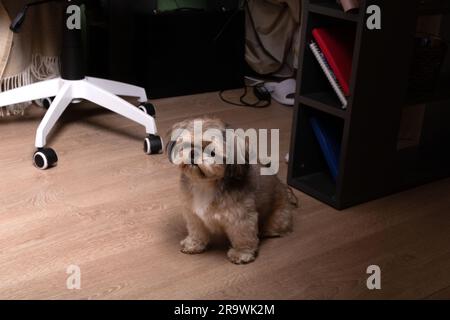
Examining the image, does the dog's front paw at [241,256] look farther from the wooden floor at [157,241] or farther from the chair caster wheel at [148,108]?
the chair caster wheel at [148,108]

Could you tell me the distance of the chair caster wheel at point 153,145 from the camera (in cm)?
222

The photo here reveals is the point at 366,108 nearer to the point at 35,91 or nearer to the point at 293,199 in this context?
the point at 293,199

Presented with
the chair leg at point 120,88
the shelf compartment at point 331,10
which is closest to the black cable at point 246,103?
the chair leg at point 120,88

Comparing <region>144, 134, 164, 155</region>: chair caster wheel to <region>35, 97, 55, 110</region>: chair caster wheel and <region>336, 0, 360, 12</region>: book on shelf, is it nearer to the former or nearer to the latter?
<region>35, 97, 55, 110</region>: chair caster wheel

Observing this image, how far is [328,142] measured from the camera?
6.61 feet

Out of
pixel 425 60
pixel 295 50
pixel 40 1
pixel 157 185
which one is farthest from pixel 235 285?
pixel 295 50

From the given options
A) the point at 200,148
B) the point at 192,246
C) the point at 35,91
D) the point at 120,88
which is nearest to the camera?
the point at 200,148

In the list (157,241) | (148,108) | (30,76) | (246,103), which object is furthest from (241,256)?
(30,76)

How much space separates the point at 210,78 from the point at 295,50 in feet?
1.40

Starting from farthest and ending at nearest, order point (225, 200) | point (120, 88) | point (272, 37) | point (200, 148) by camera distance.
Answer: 1. point (272, 37)
2. point (120, 88)
3. point (225, 200)
4. point (200, 148)

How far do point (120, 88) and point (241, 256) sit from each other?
1.13 m

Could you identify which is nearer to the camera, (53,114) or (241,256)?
(241,256)

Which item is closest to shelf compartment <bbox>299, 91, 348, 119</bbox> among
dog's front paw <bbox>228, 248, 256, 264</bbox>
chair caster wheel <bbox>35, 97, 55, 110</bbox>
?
dog's front paw <bbox>228, 248, 256, 264</bbox>
